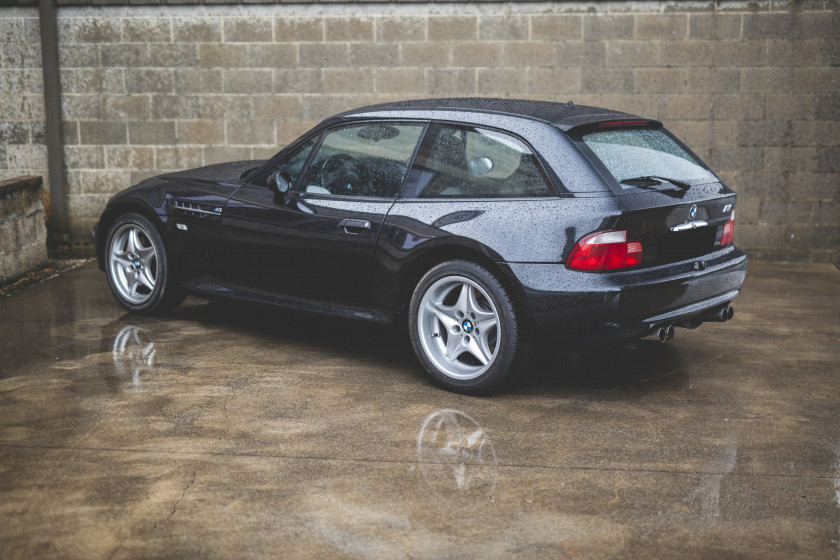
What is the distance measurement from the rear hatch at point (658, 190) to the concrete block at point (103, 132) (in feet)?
19.4

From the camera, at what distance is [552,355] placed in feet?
19.4

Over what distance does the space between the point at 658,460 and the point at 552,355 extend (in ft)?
6.08

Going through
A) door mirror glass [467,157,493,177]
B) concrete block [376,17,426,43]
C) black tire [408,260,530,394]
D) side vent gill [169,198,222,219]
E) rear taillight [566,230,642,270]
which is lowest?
black tire [408,260,530,394]

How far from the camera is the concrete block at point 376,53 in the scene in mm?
9180

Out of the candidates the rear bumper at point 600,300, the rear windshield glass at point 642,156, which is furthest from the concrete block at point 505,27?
the rear bumper at point 600,300

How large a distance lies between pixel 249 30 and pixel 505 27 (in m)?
2.50

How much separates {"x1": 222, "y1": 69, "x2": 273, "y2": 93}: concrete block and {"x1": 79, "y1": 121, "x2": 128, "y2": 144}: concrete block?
1140 mm

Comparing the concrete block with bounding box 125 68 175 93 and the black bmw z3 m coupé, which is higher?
the concrete block with bounding box 125 68 175 93

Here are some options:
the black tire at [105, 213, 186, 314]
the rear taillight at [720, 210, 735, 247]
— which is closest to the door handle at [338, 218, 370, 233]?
the black tire at [105, 213, 186, 314]

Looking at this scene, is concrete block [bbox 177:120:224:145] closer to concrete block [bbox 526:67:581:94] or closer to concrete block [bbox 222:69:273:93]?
concrete block [bbox 222:69:273:93]

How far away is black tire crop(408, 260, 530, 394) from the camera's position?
4.80 metres

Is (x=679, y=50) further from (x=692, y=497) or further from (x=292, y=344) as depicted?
(x=692, y=497)

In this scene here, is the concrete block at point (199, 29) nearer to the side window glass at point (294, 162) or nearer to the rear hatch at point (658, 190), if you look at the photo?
the side window glass at point (294, 162)

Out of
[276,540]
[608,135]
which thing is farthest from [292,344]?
[276,540]
